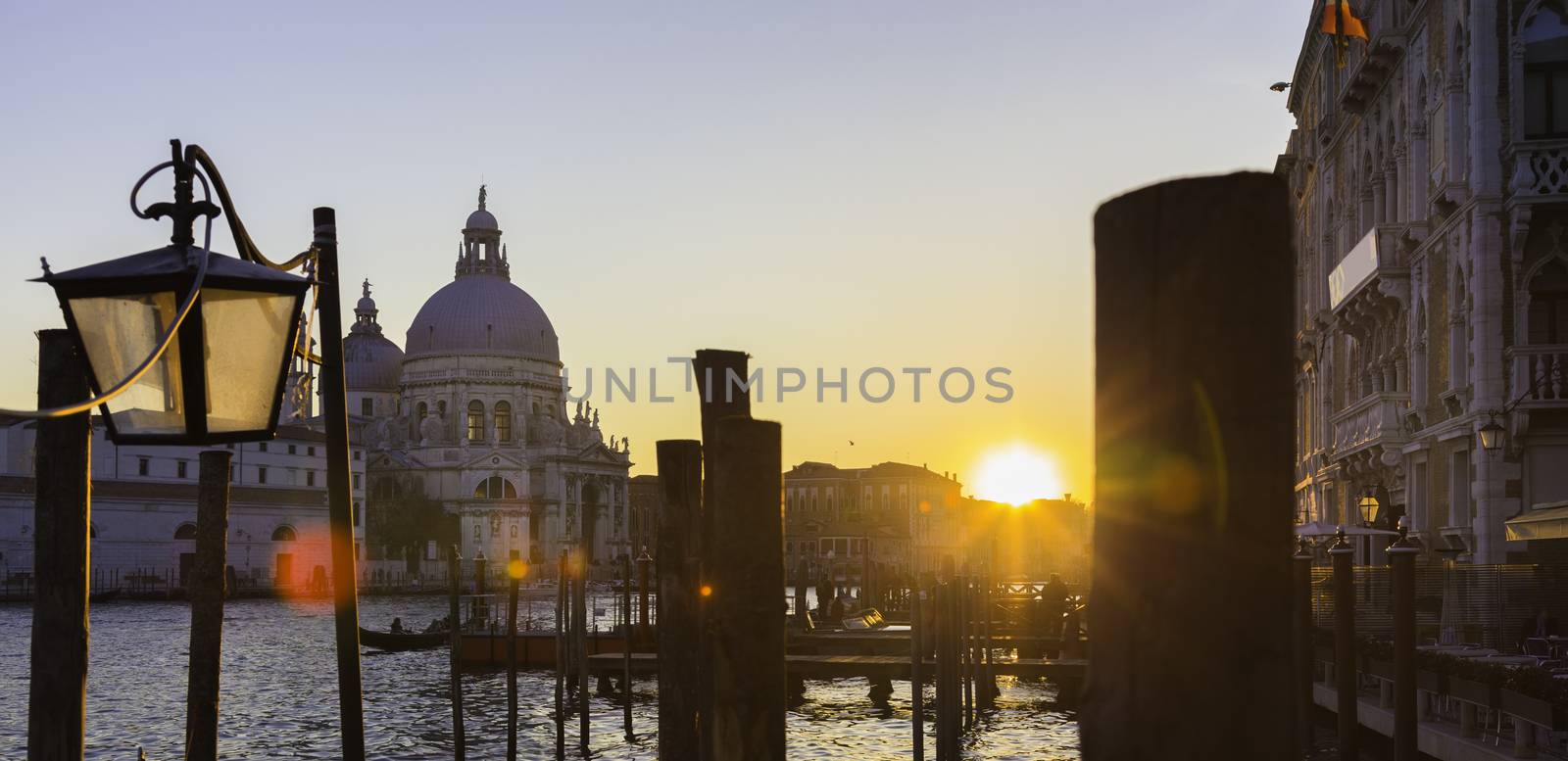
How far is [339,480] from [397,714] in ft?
57.1

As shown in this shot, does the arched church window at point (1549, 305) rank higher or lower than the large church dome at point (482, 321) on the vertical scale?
lower

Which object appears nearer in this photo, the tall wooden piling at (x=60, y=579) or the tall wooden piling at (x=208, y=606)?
the tall wooden piling at (x=60, y=579)

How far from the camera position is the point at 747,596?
5715 mm

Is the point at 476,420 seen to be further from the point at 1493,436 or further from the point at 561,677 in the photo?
the point at 1493,436

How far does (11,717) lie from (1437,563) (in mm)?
17755

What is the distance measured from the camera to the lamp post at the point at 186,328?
3750mm

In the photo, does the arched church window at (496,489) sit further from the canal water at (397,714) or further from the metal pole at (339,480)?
the metal pole at (339,480)

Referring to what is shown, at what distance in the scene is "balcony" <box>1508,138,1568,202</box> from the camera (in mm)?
15430

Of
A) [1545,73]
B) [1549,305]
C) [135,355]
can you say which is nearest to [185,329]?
[135,355]

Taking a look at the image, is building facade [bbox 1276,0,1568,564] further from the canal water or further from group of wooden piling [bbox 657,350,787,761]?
group of wooden piling [bbox 657,350,787,761]

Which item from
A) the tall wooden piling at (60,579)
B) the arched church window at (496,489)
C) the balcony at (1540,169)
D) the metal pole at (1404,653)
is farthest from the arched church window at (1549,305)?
the arched church window at (496,489)

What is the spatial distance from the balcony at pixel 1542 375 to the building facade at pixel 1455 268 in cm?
1

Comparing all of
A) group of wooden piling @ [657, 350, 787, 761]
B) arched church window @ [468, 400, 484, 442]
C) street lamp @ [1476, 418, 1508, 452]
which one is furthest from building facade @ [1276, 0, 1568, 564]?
arched church window @ [468, 400, 484, 442]

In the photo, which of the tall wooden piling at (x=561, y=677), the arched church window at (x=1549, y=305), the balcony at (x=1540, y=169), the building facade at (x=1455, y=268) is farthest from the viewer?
the tall wooden piling at (x=561, y=677)
